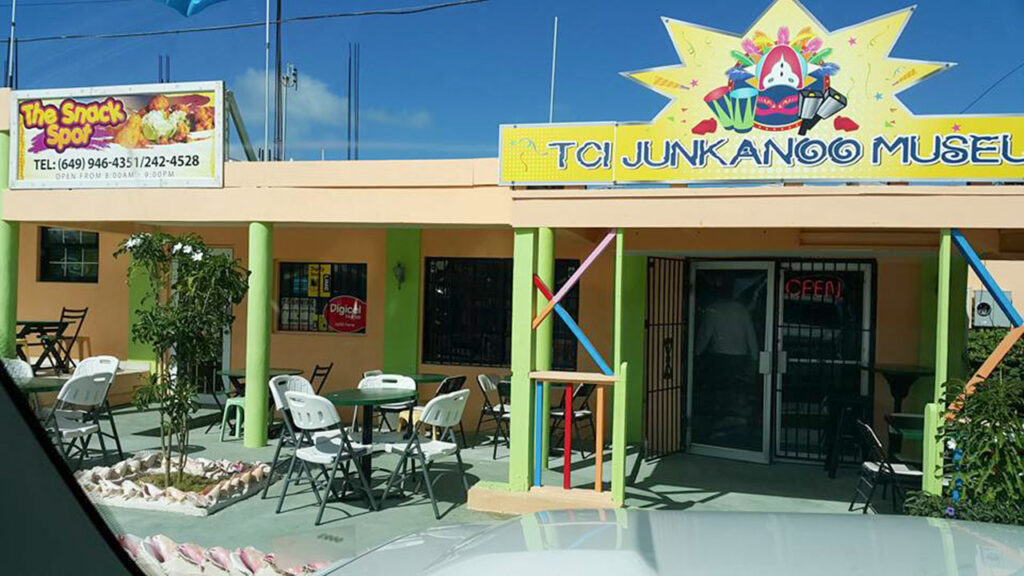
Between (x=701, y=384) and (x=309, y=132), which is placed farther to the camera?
(x=701, y=384)

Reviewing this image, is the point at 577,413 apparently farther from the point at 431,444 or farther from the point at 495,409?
the point at 431,444

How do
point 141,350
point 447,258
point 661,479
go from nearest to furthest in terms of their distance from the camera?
point 661,479 → point 447,258 → point 141,350

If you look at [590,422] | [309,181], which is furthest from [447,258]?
[590,422]

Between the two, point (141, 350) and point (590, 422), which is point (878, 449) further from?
point (141, 350)

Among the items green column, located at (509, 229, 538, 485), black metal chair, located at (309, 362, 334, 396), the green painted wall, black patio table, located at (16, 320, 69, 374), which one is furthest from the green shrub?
the green painted wall

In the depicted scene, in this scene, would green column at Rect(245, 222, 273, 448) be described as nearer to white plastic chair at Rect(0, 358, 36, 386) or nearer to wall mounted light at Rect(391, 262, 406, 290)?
wall mounted light at Rect(391, 262, 406, 290)

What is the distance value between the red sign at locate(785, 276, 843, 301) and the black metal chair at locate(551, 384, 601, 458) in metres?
2.30

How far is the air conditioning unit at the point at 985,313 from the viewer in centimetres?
1505

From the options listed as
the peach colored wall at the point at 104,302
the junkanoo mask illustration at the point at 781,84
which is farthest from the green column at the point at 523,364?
the peach colored wall at the point at 104,302

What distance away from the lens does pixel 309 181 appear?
28.1 feet

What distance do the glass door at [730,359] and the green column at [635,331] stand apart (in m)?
0.59

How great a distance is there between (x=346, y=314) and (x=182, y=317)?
444cm

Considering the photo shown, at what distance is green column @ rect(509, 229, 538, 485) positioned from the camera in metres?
5.90

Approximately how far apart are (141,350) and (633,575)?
1180cm
